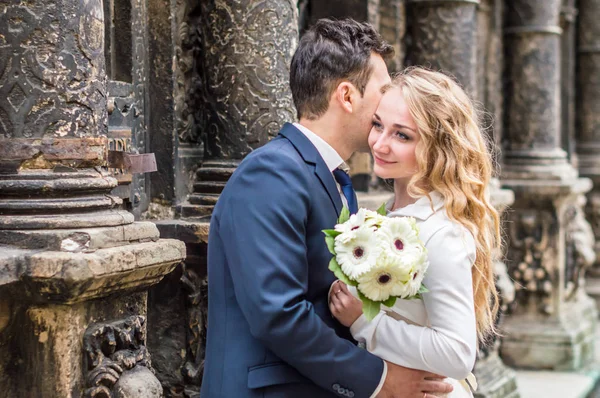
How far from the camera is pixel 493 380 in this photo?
6184 mm

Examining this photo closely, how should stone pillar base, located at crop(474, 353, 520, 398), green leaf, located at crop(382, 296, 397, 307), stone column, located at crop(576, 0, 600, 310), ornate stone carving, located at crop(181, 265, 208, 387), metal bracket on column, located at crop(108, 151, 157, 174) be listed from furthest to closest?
stone column, located at crop(576, 0, 600, 310) → stone pillar base, located at crop(474, 353, 520, 398) → ornate stone carving, located at crop(181, 265, 208, 387) → metal bracket on column, located at crop(108, 151, 157, 174) → green leaf, located at crop(382, 296, 397, 307)

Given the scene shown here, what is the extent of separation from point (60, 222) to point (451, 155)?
1.17 meters

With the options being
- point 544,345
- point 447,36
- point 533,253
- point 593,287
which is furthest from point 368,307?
point 593,287

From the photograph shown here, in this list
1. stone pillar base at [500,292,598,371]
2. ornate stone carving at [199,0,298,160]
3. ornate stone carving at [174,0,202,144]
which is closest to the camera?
ornate stone carving at [199,0,298,160]

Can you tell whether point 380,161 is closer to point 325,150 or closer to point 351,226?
point 325,150

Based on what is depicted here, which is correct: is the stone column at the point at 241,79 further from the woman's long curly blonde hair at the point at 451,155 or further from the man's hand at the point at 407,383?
the man's hand at the point at 407,383

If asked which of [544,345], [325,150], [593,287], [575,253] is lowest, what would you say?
[544,345]

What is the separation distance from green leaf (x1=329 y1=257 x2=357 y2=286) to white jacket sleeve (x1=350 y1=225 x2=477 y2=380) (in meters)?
0.26

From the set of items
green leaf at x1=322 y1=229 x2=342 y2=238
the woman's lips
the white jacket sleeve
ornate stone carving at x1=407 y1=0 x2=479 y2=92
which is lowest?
the white jacket sleeve

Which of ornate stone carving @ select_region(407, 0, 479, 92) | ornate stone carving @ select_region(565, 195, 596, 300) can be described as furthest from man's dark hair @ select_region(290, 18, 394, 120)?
ornate stone carving @ select_region(565, 195, 596, 300)

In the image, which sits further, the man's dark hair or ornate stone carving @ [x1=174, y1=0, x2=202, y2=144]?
ornate stone carving @ [x1=174, y1=0, x2=202, y2=144]

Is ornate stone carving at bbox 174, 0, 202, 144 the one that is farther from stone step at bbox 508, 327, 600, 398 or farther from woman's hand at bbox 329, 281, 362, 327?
stone step at bbox 508, 327, 600, 398

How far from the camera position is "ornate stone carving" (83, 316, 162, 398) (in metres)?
2.83

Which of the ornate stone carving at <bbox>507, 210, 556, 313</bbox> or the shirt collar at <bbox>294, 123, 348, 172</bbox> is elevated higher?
the shirt collar at <bbox>294, 123, 348, 172</bbox>
